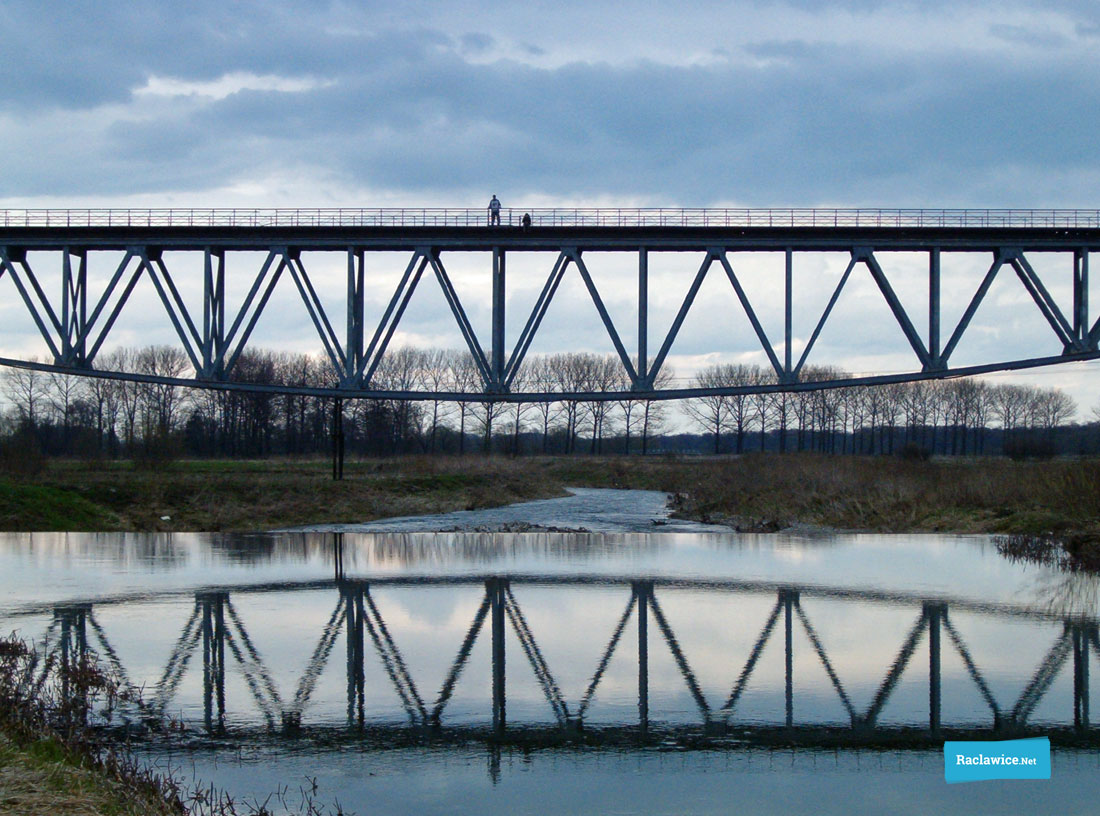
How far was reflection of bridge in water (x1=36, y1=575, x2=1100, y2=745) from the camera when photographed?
38.1ft

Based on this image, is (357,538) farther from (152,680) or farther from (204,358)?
(152,680)

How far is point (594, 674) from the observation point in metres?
14.0

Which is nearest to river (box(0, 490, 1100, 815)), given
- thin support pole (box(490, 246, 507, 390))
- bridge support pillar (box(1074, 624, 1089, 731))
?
bridge support pillar (box(1074, 624, 1089, 731))

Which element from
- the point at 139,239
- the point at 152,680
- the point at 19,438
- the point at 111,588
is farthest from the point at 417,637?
the point at 19,438

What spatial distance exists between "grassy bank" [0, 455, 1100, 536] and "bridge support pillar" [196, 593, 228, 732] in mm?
21224

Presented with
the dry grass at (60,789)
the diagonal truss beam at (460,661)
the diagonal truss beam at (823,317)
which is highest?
the diagonal truss beam at (823,317)

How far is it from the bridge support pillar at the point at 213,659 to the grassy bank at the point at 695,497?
2122cm

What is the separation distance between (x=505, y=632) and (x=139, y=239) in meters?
28.4

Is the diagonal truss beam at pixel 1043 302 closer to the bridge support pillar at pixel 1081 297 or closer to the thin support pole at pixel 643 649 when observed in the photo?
the bridge support pillar at pixel 1081 297

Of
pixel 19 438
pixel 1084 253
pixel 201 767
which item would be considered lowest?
pixel 201 767

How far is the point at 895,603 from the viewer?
19.7 meters

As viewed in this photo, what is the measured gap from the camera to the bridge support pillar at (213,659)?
12.2 m

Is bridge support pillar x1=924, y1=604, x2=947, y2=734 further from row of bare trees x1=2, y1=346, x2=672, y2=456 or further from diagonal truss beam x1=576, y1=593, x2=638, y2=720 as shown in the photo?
row of bare trees x1=2, y1=346, x2=672, y2=456

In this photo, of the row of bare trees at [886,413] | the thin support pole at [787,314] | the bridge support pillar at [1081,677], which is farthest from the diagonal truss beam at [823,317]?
the row of bare trees at [886,413]
